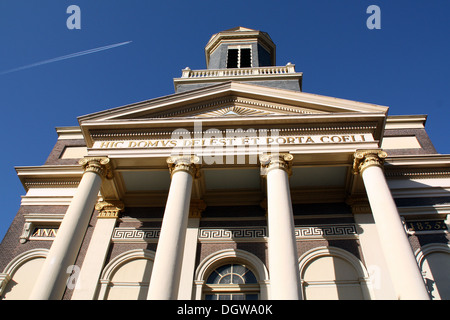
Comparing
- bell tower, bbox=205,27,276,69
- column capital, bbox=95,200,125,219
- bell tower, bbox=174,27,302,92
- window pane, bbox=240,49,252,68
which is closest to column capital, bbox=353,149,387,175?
bell tower, bbox=174,27,302,92

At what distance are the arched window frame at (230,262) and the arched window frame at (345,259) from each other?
1416 millimetres

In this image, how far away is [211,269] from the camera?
1504 cm

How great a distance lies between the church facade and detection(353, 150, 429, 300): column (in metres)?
0.06

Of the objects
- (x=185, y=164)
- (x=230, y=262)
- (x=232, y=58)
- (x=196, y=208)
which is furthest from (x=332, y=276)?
(x=232, y=58)

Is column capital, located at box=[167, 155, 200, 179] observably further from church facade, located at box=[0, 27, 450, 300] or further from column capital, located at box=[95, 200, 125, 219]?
column capital, located at box=[95, 200, 125, 219]

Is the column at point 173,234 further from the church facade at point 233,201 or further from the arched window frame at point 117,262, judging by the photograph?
the arched window frame at point 117,262

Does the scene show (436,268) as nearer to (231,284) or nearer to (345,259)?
(345,259)

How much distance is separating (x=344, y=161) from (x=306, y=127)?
192 centimetres

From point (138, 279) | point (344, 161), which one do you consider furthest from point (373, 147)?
point (138, 279)
